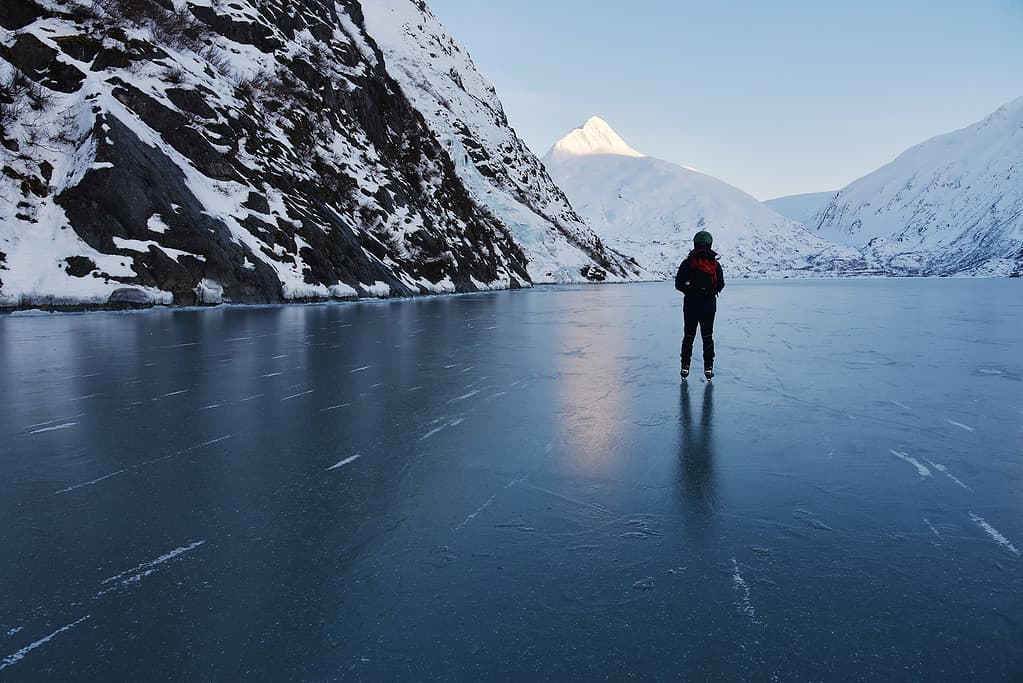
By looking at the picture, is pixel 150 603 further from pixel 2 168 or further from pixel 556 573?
pixel 2 168

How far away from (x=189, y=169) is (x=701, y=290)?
27.4 m

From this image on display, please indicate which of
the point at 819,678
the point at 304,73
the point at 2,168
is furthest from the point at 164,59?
the point at 819,678

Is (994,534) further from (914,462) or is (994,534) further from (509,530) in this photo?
(509,530)

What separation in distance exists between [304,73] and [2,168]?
25457 millimetres

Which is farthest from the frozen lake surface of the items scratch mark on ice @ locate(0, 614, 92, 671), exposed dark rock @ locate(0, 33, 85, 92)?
exposed dark rock @ locate(0, 33, 85, 92)

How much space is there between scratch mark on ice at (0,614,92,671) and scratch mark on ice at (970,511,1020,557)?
4.80 m

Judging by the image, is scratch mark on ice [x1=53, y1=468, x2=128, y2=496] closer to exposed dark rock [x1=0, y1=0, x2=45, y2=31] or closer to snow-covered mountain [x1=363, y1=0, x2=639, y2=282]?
exposed dark rock [x1=0, y1=0, x2=45, y2=31]

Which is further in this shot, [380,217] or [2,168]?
[380,217]

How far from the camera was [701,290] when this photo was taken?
10.4 meters

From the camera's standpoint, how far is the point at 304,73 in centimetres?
4750

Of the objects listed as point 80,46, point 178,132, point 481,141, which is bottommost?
point 178,132

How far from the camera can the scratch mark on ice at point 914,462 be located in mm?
→ 5475

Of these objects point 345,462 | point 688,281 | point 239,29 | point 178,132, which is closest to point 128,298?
point 178,132

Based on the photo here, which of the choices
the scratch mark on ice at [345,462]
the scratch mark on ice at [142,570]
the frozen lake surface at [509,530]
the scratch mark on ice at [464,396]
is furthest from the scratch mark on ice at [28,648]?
the scratch mark on ice at [464,396]
